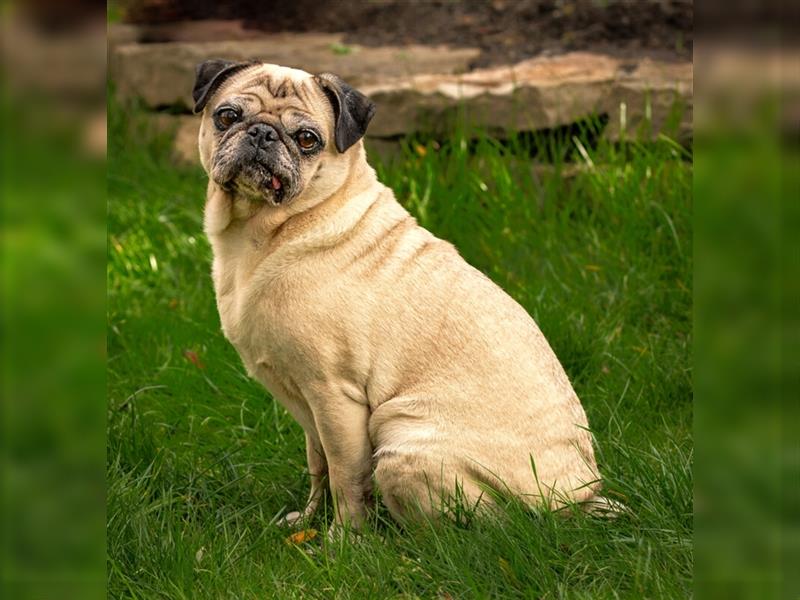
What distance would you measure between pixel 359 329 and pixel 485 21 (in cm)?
538

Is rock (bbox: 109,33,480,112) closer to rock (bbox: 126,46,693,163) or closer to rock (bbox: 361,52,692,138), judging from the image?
rock (bbox: 126,46,693,163)

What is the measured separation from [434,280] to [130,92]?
5.00 metres

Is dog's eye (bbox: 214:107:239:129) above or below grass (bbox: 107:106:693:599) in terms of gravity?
above

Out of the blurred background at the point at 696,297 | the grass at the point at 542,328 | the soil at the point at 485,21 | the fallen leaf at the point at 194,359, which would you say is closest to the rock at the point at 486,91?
the grass at the point at 542,328

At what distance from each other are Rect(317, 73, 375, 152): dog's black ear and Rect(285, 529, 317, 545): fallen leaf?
153 centimetres

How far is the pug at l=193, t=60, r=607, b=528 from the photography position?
3.77 meters

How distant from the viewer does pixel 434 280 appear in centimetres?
404

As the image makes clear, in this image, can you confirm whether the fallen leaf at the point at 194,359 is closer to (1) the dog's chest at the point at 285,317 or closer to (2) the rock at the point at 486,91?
(1) the dog's chest at the point at 285,317

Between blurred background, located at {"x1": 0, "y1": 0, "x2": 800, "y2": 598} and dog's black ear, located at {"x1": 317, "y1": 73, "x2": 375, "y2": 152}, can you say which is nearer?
blurred background, located at {"x1": 0, "y1": 0, "x2": 800, "y2": 598}

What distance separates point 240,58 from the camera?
7742 mm

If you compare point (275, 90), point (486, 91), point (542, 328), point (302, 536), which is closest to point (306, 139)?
point (275, 90)

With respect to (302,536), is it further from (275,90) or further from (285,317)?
(275,90)

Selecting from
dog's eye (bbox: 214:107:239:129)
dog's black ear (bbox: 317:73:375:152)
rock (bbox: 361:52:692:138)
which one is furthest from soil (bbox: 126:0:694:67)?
dog's eye (bbox: 214:107:239:129)

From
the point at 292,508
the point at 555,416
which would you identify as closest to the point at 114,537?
the point at 292,508
